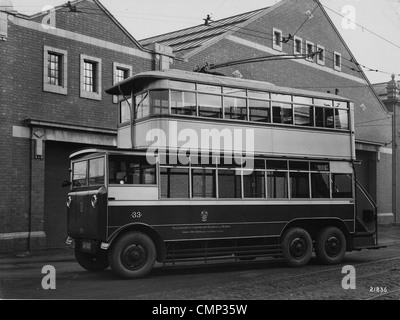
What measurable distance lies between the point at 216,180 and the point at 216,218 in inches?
34.1

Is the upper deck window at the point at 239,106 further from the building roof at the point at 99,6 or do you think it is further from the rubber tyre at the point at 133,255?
the building roof at the point at 99,6

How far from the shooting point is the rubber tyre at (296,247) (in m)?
13.8

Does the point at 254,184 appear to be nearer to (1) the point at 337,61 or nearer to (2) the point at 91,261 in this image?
(2) the point at 91,261

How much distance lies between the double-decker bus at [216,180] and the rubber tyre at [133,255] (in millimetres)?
21

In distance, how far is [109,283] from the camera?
11.2 metres

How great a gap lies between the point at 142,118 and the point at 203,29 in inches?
693

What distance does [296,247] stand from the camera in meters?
14.0

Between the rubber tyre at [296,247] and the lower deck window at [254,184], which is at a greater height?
the lower deck window at [254,184]

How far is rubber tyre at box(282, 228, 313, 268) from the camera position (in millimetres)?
13805

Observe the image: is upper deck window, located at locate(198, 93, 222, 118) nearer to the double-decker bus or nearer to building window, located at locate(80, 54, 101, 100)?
the double-decker bus

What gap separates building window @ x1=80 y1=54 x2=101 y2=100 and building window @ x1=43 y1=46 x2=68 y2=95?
2.58 ft

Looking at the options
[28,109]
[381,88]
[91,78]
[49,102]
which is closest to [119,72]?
[91,78]

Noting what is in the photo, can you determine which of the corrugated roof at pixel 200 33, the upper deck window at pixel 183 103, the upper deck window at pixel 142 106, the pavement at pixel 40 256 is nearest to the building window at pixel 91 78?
the pavement at pixel 40 256
